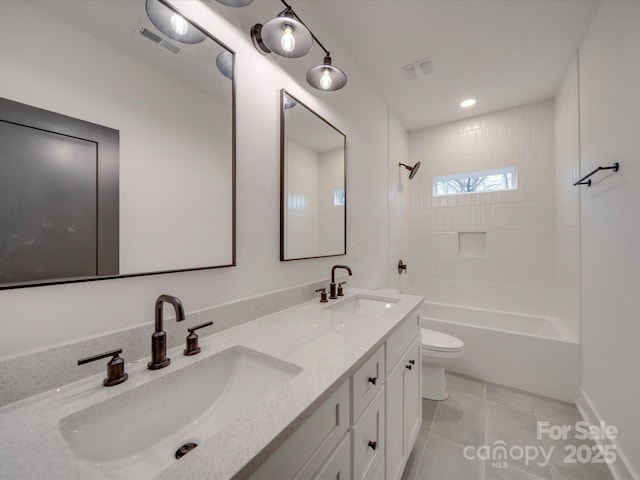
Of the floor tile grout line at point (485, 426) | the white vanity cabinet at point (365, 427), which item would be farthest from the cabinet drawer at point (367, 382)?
the floor tile grout line at point (485, 426)

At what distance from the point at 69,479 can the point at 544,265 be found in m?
3.45

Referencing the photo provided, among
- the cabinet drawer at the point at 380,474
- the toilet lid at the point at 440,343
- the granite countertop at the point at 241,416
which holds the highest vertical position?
the granite countertop at the point at 241,416

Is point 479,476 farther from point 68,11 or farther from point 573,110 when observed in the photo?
point 573,110

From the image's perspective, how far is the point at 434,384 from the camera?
2.00 metres

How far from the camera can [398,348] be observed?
1.17 meters

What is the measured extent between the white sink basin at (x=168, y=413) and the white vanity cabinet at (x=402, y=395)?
22.2 inches

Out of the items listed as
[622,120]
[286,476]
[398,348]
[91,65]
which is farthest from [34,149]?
[622,120]

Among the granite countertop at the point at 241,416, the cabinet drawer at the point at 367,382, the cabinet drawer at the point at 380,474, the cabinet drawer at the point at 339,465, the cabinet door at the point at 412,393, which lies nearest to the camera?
the granite countertop at the point at 241,416

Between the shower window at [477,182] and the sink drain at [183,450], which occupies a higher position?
the shower window at [477,182]

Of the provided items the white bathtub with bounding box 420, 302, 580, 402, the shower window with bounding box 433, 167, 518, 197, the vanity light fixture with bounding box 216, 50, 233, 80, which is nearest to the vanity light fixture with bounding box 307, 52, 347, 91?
the vanity light fixture with bounding box 216, 50, 233, 80

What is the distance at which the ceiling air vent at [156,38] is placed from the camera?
0.79 meters

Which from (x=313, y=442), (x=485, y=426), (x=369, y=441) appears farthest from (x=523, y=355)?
(x=313, y=442)

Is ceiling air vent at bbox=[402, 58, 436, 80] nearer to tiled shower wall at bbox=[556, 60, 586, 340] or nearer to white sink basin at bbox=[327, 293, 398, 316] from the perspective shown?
tiled shower wall at bbox=[556, 60, 586, 340]

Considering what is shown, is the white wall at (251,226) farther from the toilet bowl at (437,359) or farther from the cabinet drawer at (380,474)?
the cabinet drawer at (380,474)
